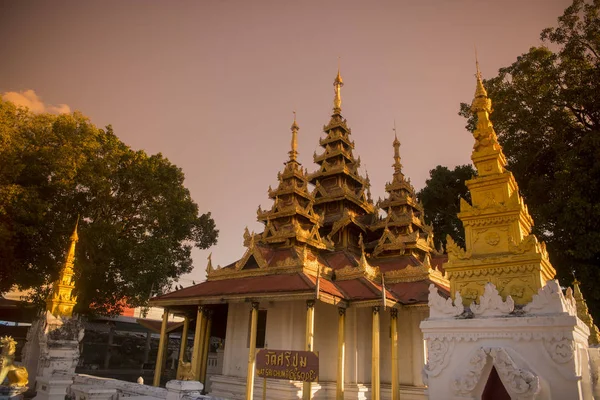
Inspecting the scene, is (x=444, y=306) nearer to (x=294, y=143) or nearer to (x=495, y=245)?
(x=495, y=245)

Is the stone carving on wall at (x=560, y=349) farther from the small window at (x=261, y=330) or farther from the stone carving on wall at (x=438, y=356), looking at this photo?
the small window at (x=261, y=330)

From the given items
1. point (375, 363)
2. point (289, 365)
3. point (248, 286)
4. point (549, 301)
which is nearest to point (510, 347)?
point (549, 301)

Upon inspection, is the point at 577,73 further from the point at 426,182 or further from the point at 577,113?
the point at 426,182

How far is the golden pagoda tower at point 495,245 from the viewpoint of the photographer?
7.29m

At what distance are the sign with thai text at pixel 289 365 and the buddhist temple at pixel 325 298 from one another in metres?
2.01

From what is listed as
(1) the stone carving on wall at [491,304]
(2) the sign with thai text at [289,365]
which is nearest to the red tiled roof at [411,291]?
(2) the sign with thai text at [289,365]

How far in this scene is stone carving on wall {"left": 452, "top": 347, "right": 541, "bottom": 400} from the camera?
20.2 feet

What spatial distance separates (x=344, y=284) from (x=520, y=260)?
895 centimetres

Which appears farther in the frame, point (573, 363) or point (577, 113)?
point (577, 113)

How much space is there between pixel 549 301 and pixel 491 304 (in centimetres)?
86

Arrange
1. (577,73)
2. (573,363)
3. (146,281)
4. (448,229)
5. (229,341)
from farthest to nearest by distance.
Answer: (448,229) < (146,281) < (577,73) < (229,341) < (573,363)

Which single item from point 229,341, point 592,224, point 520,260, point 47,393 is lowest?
point 47,393

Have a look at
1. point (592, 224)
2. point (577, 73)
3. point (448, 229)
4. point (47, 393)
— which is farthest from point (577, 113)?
point (47, 393)

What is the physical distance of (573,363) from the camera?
6.04 meters
